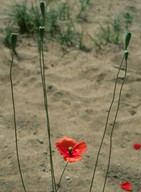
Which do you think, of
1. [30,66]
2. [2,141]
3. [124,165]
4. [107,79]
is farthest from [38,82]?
[124,165]

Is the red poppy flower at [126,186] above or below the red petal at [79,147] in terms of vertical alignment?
below

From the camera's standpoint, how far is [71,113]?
3150 millimetres

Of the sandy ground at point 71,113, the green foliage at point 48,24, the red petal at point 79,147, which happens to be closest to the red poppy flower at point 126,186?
the sandy ground at point 71,113

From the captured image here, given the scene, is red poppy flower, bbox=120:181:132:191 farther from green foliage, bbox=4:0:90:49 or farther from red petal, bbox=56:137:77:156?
green foliage, bbox=4:0:90:49

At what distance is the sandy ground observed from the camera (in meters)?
2.56

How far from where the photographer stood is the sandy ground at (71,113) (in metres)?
2.56

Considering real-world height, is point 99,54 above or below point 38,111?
above

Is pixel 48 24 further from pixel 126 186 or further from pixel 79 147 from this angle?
pixel 79 147

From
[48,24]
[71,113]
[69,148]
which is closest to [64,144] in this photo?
[69,148]

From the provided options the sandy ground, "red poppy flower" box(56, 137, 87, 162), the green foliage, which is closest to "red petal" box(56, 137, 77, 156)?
"red poppy flower" box(56, 137, 87, 162)

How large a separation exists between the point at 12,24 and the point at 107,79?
3.21 feet

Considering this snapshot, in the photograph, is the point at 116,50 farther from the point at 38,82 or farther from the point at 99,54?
the point at 38,82

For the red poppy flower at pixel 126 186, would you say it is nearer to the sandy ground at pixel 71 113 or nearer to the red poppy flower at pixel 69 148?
the sandy ground at pixel 71 113

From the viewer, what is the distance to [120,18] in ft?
14.1
